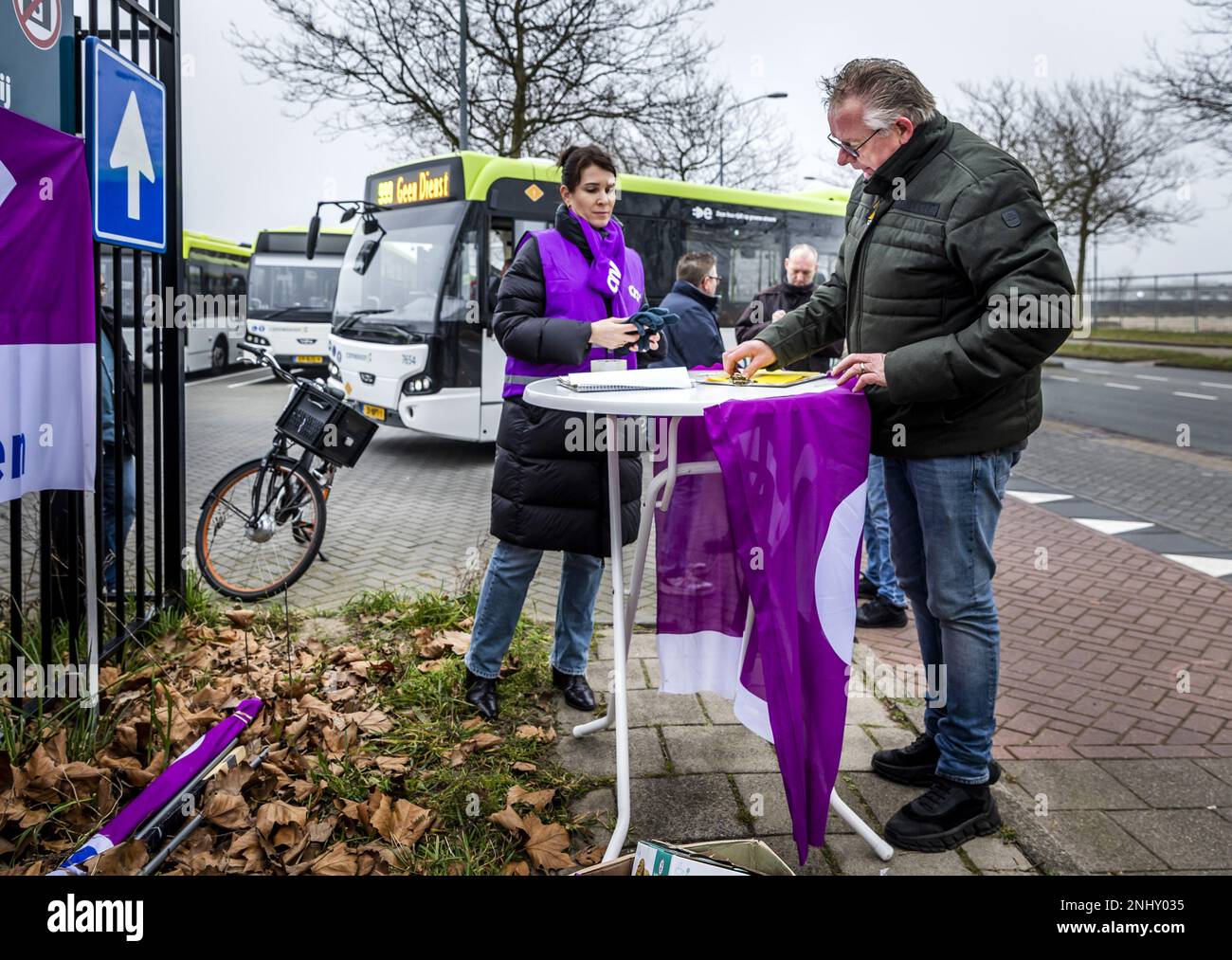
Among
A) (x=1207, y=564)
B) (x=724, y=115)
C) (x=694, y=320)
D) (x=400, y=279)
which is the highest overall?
(x=724, y=115)

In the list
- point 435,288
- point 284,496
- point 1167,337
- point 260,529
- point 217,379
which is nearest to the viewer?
point 260,529

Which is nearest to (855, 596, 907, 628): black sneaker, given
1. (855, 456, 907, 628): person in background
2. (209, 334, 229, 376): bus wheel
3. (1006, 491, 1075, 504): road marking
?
(855, 456, 907, 628): person in background

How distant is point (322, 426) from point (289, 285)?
17401 mm

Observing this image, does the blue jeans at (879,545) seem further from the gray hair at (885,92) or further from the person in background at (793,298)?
the gray hair at (885,92)

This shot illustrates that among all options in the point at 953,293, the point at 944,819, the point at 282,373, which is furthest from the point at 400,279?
the point at 944,819

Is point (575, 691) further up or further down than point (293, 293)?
further down

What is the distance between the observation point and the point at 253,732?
129 inches

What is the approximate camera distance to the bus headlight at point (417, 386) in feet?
32.9

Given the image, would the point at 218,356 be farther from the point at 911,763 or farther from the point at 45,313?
the point at 911,763

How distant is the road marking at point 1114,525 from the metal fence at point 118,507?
19.7ft

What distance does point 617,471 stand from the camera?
3.00 m

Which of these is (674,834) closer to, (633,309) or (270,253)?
(633,309)

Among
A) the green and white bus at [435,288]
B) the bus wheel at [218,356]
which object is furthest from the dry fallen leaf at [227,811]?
the bus wheel at [218,356]
